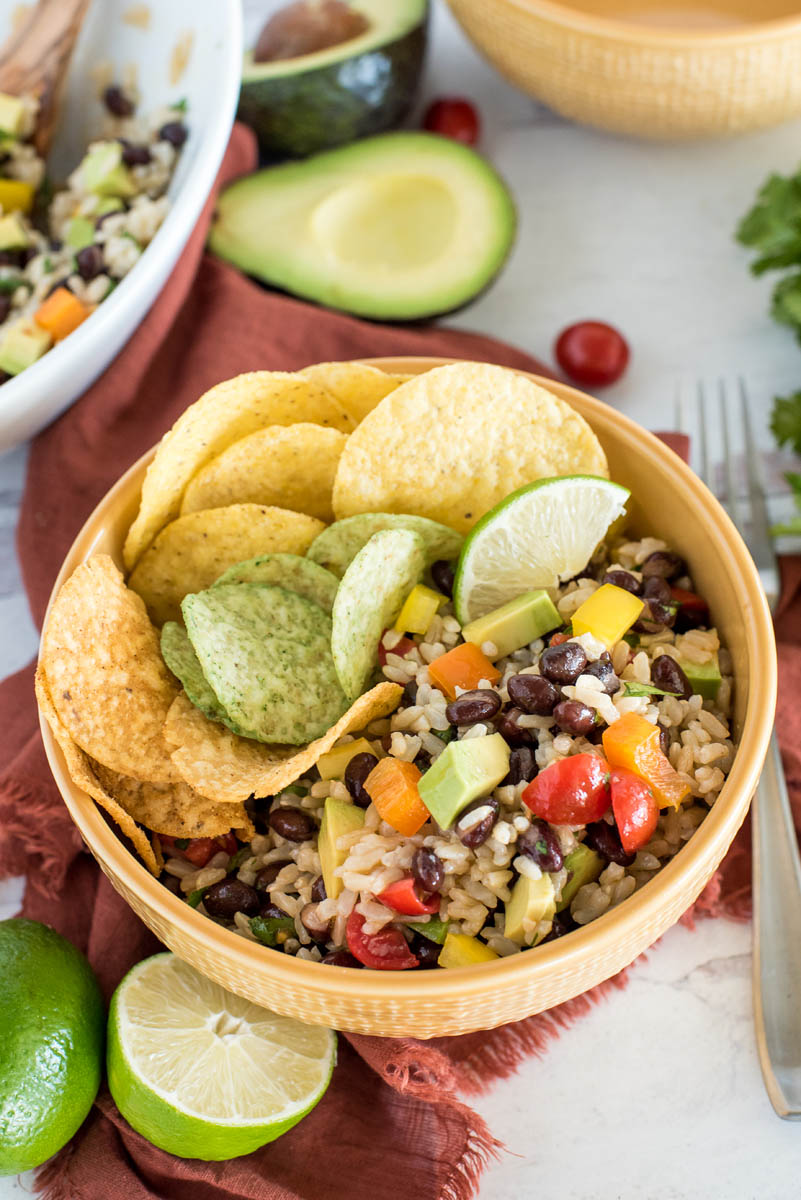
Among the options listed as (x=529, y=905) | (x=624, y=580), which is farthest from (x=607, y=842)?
(x=624, y=580)

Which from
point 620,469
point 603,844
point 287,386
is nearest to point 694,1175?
point 603,844

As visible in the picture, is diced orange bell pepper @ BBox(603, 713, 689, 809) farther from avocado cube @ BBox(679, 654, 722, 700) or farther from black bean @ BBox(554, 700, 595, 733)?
avocado cube @ BBox(679, 654, 722, 700)

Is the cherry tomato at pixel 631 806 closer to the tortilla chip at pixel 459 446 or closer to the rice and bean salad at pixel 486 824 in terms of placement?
the rice and bean salad at pixel 486 824

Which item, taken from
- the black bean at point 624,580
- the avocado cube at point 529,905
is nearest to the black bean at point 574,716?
the avocado cube at point 529,905

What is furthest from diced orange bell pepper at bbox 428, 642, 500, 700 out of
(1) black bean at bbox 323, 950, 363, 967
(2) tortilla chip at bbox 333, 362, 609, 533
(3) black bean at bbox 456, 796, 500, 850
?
(1) black bean at bbox 323, 950, 363, 967

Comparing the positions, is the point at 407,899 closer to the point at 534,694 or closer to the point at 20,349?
the point at 534,694

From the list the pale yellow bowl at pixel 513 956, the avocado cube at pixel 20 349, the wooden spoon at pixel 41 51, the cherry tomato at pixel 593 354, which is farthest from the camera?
the wooden spoon at pixel 41 51
